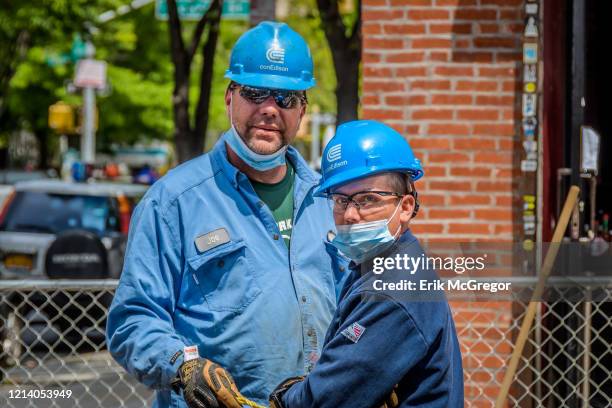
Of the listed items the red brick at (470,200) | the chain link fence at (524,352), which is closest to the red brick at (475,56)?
the red brick at (470,200)

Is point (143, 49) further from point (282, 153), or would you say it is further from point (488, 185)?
point (282, 153)

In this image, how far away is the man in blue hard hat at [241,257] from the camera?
3236mm

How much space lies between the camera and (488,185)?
5.89 metres

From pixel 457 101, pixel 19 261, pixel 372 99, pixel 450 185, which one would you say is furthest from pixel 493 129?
pixel 19 261

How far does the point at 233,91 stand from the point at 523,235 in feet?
9.32

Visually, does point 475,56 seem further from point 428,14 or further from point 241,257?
point 241,257

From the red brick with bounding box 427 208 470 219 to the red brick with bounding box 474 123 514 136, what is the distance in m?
0.46

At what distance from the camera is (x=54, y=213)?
1095cm

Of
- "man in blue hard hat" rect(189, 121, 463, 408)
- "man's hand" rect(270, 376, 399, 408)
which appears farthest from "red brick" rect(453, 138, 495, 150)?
"man's hand" rect(270, 376, 399, 408)

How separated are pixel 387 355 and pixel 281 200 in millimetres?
1116

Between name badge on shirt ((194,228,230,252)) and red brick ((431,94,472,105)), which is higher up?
red brick ((431,94,472,105))

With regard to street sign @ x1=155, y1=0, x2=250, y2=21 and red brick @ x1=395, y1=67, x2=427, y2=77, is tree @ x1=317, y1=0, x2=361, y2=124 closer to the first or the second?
street sign @ x1=155, y1=0, x2=250, y2=21

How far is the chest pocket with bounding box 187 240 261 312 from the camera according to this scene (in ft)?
10.8

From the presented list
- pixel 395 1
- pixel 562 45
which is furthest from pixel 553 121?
pixel 395 1
